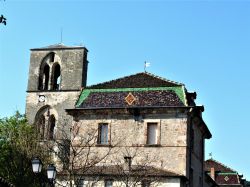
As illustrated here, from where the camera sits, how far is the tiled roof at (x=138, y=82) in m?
38.7

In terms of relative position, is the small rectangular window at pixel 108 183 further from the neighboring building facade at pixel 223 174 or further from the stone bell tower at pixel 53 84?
the neighboring building facade at pixel 223 174

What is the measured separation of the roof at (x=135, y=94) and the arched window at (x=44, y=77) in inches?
364

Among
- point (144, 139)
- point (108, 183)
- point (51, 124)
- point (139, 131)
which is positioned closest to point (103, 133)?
point (139, 131)

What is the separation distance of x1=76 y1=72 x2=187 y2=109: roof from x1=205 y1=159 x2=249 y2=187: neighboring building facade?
30.9 m

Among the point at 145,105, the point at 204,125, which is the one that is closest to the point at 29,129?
the point at 145,105

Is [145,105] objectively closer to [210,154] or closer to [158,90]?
[158,90]

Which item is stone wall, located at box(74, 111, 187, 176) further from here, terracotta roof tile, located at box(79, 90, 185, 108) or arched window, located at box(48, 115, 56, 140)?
arched window, located at box(48, 115, 56, 140)

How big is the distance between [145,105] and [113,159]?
4114mm

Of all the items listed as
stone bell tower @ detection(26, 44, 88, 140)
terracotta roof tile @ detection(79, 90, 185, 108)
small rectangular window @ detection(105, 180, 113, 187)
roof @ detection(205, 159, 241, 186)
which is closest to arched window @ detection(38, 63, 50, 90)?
stone bell tower @ detection(26, 44, 88, 140)

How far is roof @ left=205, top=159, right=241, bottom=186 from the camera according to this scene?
69.3 m

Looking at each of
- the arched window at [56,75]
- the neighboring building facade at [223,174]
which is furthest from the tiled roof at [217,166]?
the arched window at [56,75]

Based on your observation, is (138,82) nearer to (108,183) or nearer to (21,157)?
(108,183)

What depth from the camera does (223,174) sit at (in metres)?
70.2

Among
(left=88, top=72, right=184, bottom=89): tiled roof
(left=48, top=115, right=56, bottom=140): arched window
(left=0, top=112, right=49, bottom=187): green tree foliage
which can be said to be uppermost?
(left=88, top=72, right=184, bottom=89): tiled roof
